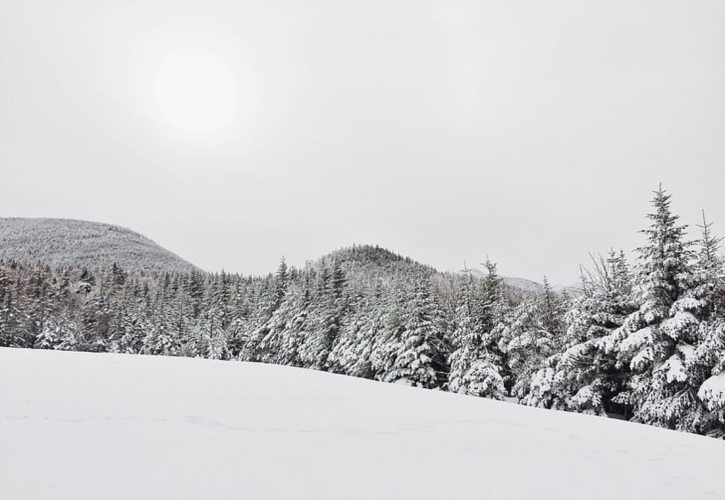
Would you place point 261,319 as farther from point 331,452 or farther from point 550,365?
point 331,452

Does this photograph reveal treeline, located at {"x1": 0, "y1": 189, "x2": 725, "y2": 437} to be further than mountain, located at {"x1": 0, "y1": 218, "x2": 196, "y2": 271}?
No

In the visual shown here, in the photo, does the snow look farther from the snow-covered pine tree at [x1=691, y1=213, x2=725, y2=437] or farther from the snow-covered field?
the snow-covered field

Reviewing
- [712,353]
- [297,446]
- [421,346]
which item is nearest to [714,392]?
[712,353]

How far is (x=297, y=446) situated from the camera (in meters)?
3.54

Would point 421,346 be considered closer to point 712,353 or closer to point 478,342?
point 478,342

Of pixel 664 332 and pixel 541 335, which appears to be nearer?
pixel 664 332

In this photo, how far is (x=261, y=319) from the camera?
139ft

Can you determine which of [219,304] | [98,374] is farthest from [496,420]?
[219,304]

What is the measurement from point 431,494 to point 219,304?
194ft

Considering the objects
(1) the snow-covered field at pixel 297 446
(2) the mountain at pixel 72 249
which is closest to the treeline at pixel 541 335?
(1) the snow-covered field at pixel 297 446

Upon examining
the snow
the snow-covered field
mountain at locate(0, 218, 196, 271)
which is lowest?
the snow

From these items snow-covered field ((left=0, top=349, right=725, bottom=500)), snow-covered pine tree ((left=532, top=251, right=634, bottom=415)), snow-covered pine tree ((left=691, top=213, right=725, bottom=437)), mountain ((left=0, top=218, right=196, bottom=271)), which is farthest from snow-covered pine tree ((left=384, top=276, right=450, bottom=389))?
mountain ((left=0, top=218, right=196, bottom=271))

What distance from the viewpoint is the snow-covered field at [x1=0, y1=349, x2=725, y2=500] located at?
292 cm

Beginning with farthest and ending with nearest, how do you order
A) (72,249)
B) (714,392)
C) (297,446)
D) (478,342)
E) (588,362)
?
(72,249) → (478,342) → (588,362) → (714,392) → (297,446)
